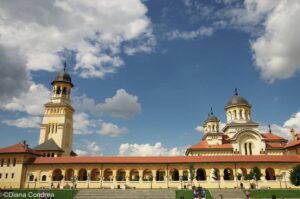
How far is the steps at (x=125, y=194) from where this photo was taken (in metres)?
35.2

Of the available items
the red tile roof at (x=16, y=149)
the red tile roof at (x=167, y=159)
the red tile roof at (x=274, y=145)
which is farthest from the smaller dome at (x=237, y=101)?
the red tile roof at (x=16, y=149)

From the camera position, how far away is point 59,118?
2454 inches

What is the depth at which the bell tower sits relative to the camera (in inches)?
2387

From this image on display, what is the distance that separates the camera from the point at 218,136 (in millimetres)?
59719

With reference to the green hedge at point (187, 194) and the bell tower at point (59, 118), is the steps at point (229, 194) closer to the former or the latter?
the green hedge at point (187, 194)

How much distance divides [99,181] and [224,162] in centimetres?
1816

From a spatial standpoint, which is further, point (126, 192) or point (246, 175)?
point (246, 175)

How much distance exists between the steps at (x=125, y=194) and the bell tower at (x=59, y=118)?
72.9 feet

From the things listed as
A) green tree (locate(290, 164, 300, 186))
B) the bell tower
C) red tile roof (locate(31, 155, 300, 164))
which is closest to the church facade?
red tile roof (locate(31, 155, 300, 164))

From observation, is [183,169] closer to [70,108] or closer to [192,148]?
[192,148]

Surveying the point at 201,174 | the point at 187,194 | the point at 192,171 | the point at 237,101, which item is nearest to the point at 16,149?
the point at 192,171

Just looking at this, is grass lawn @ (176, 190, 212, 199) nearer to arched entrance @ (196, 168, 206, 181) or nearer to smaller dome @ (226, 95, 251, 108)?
arched entrance @ (196, 168, 206, 181)

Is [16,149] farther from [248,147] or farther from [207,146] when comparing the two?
[248,147]

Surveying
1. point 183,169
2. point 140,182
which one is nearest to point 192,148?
point 183,169
